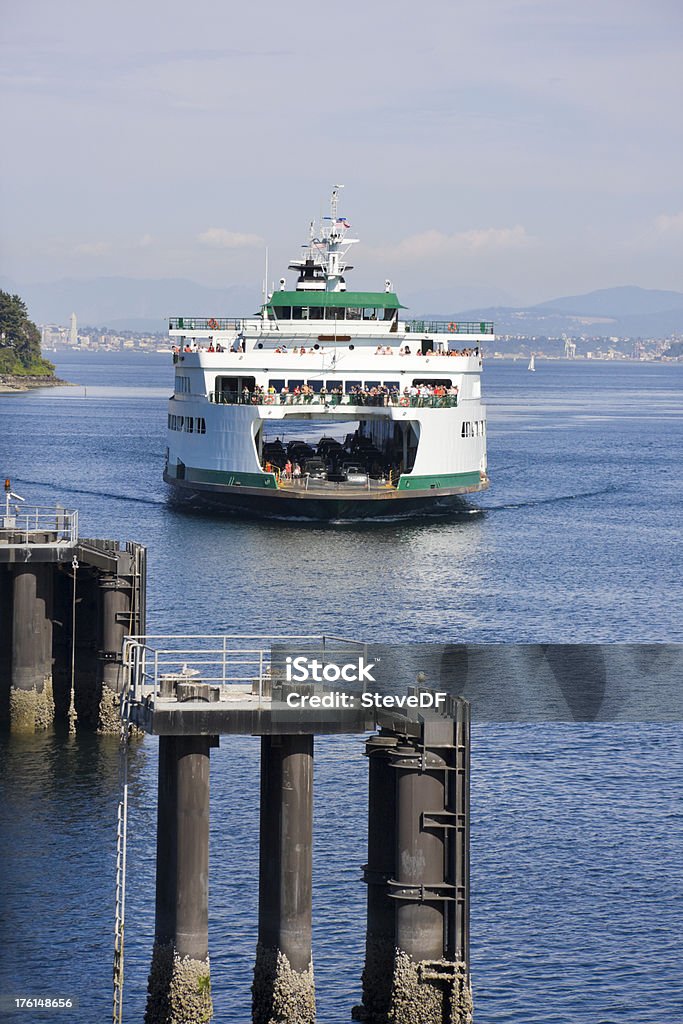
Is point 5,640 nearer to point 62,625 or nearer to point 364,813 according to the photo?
point 62,625

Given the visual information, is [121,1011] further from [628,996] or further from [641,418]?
[641,418]

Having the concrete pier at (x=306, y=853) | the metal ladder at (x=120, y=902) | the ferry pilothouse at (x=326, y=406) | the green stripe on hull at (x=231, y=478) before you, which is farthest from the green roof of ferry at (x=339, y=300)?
the concrete pier at (x=306, y=853)

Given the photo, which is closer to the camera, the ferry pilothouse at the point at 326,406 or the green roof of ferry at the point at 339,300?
the ferry pilothouse at the point at 326,406

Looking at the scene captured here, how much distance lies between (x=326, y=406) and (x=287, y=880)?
48406 mm

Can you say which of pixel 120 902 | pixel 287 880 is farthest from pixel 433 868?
pixel 120 902

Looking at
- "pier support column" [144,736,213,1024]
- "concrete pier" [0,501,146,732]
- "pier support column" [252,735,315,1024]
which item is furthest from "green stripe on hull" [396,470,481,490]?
"pier support column" [144,736,213,1024]

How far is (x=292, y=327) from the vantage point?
72.8 m

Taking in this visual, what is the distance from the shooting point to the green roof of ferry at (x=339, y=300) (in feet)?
241

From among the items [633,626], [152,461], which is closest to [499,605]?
[633,626]

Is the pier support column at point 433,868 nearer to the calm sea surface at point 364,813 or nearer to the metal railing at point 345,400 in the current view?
the calm sea surface at point 364,813

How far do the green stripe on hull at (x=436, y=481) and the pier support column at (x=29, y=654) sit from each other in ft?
110

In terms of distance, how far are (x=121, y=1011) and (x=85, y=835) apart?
6733 mm

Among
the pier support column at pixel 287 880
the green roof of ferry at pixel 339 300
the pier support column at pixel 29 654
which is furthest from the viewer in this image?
the green roof of ferry at pixel 339 300

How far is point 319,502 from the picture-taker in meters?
65.2
